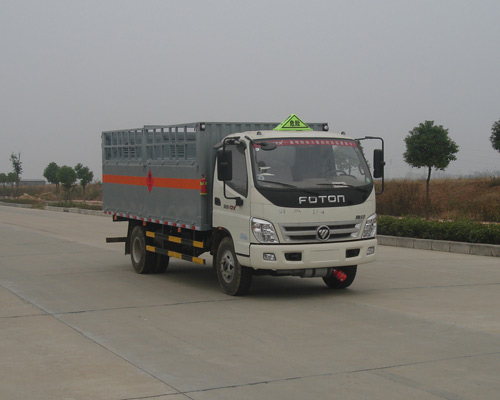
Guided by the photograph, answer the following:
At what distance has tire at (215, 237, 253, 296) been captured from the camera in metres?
11.2

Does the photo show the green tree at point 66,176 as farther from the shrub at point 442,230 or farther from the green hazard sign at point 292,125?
the green hazard sign at point 292,125

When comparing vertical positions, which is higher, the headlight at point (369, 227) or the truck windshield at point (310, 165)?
the truck windshield at point (310, 165)

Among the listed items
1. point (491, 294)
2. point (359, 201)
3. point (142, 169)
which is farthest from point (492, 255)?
point (142, 169)

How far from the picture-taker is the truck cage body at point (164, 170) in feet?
40.0

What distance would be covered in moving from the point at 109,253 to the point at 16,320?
9.02 meters

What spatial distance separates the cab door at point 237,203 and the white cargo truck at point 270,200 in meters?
0.01

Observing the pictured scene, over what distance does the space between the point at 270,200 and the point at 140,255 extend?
487cm

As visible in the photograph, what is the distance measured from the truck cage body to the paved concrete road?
50.6 inches

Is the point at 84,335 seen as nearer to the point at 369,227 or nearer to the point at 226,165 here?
the point at 226,165

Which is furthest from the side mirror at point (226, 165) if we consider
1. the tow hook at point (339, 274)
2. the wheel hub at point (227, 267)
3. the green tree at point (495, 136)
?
the green tree at point (495, 136)

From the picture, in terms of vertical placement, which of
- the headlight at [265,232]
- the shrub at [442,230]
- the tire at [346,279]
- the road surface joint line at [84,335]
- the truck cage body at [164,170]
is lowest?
the road surface joint line at [84,335]

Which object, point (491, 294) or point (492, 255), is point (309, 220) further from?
point (492, 255)

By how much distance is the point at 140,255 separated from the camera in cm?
1473

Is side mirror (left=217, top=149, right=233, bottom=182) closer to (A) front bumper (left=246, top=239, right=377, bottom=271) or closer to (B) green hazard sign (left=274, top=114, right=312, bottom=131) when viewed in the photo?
(A) front bumper (left=246, top=239, right=377, bottom=271)
